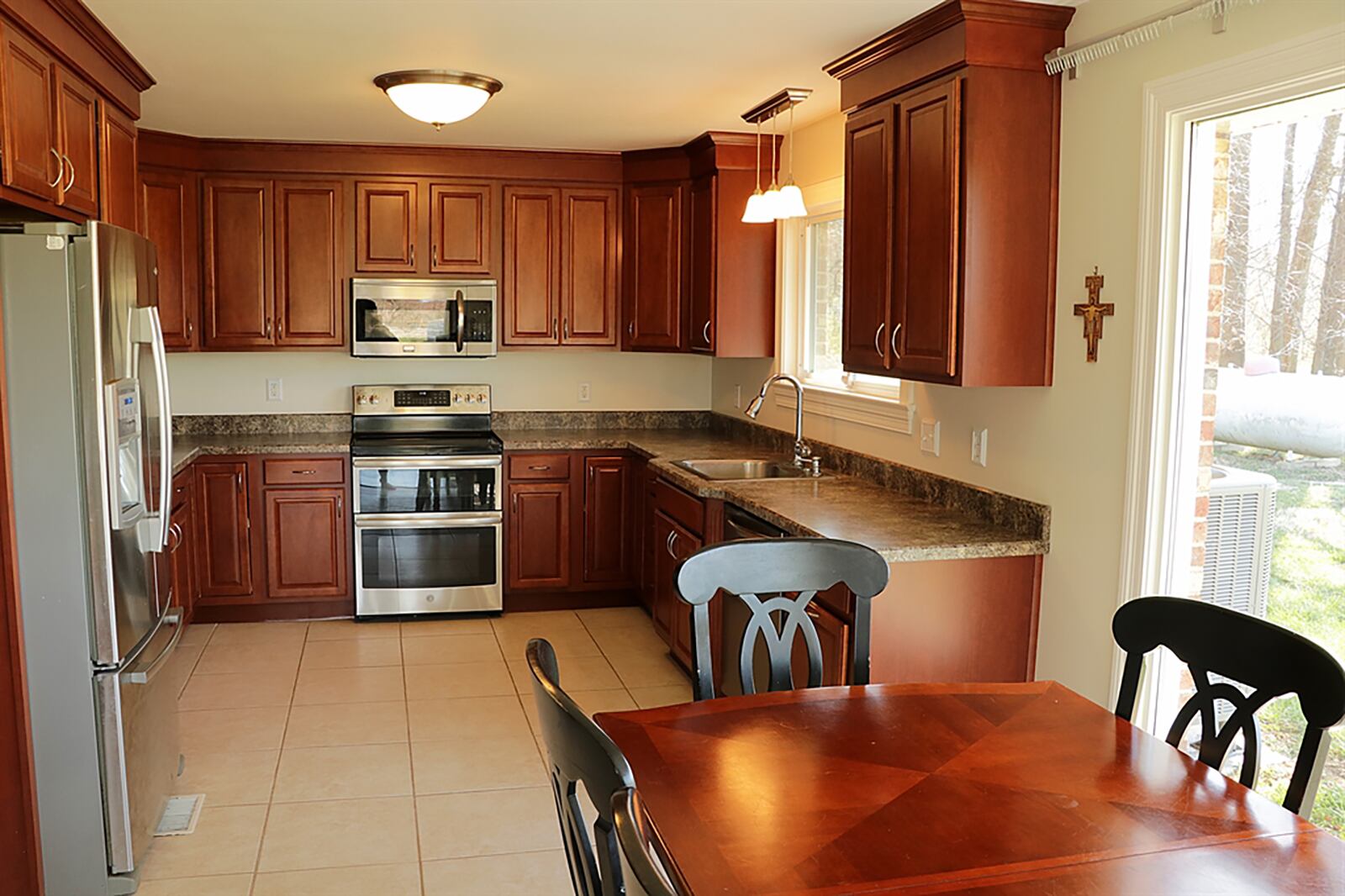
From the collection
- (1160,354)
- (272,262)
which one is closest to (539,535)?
(272,262)

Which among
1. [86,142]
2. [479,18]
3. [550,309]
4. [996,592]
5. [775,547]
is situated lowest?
[996,592]

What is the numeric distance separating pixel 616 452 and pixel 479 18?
283 cm

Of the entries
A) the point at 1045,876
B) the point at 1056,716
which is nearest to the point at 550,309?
the point at 1056,716

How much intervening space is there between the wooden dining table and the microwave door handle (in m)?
→ 3.92

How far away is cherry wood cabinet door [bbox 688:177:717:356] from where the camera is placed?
539cm

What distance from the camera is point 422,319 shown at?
5.77 metres

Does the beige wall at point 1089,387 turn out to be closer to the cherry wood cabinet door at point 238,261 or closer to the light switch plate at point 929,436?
the light switch plate at point 929,436

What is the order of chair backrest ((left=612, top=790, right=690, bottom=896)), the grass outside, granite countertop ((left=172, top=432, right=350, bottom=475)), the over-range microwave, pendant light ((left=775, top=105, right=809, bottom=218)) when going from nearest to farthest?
1. chair backrest ((left=612, top=790, right=690, bottom=896))
2. the grass outside
3. pendant light ((left=775, top=105, right=809, bottom=218))
4. granite countertop ((left=172, top=432, right=350, bottom=475))
5. the over-range microwave

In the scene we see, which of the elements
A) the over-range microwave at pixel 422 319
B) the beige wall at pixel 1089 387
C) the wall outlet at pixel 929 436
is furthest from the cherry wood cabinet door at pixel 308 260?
the beige wall at pixel 1089 387

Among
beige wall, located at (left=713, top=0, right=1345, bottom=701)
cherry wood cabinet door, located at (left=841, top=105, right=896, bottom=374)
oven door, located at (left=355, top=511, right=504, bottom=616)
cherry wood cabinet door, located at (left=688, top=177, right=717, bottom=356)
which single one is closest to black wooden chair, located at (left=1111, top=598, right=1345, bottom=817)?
beige wall, located at (left=713, top=0, right=1345, bottom=701)

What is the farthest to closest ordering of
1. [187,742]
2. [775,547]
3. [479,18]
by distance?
[187,742] → [479,18] → [775,547]

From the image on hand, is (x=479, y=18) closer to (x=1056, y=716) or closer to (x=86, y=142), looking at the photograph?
(x=86, y=142)

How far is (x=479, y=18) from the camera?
3.27 metres

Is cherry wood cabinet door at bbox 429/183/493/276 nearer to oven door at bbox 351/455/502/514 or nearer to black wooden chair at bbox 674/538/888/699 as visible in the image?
oven door at bbox 351/455/502/514
